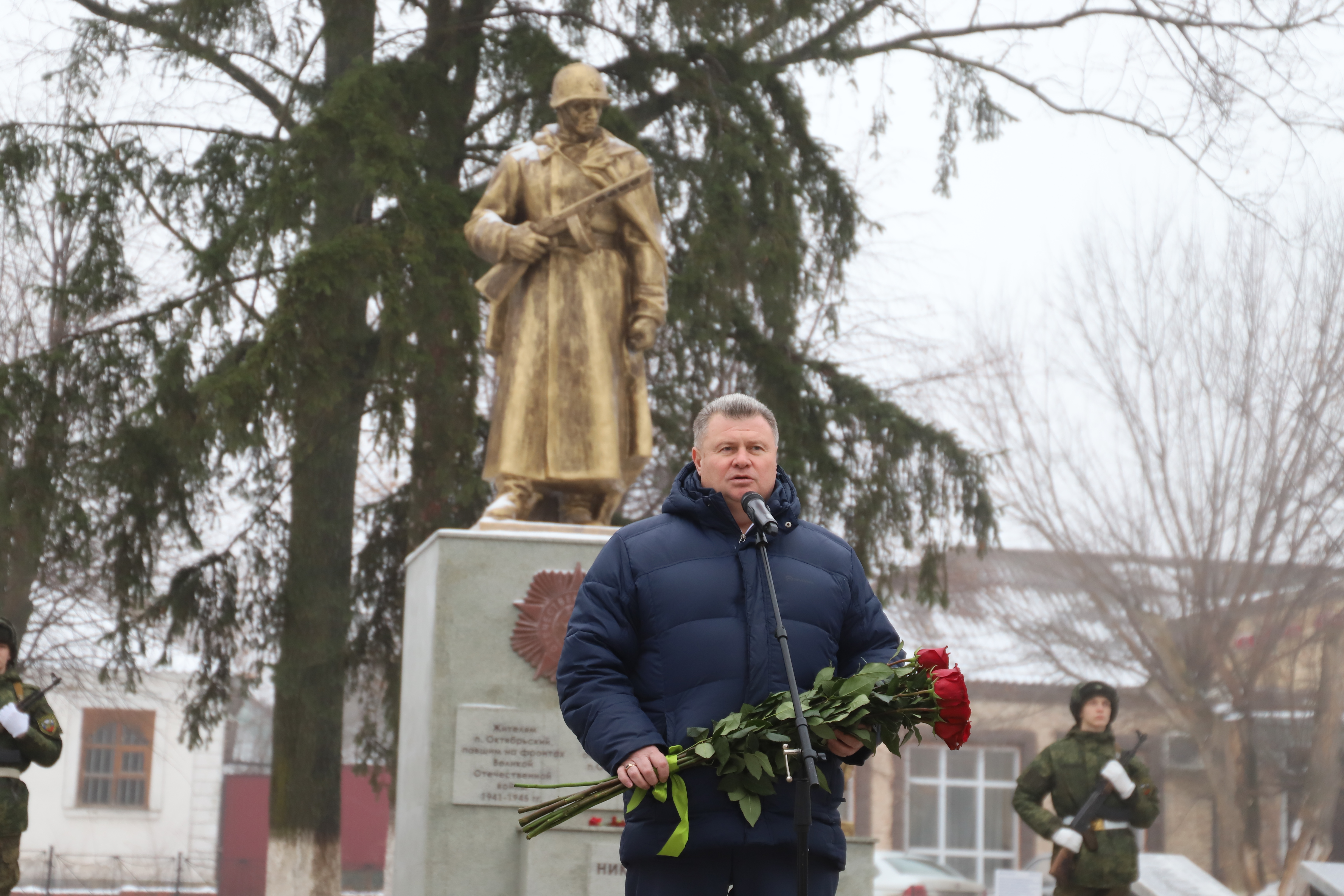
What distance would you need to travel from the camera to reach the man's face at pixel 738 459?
3.45 metres

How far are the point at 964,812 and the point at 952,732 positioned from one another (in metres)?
27.8

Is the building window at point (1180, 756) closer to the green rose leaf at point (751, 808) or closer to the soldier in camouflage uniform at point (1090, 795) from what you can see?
the soldier in camouflage uniform at point (1090, 795)

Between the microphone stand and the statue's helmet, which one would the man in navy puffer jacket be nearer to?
the microphone stand

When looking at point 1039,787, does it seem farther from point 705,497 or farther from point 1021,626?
point 1021,626

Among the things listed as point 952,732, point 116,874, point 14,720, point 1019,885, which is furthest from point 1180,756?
point 952,732

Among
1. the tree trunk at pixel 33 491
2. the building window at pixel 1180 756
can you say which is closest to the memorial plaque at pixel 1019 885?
the tree trunk at pixel 33 491

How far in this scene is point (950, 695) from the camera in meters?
3.22

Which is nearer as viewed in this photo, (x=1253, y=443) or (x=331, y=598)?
(x=331, y=598)

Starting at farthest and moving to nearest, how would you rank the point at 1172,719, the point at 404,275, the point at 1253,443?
the point at 1172,719 < the point at 1253,443 < the point at 404,275

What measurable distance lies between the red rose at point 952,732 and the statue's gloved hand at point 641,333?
4249mm

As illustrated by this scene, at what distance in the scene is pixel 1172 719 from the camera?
20484mm

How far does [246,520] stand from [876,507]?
211 inches

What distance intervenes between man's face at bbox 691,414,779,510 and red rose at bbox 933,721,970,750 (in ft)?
2.09

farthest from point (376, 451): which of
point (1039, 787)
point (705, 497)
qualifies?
point (705, 497)
